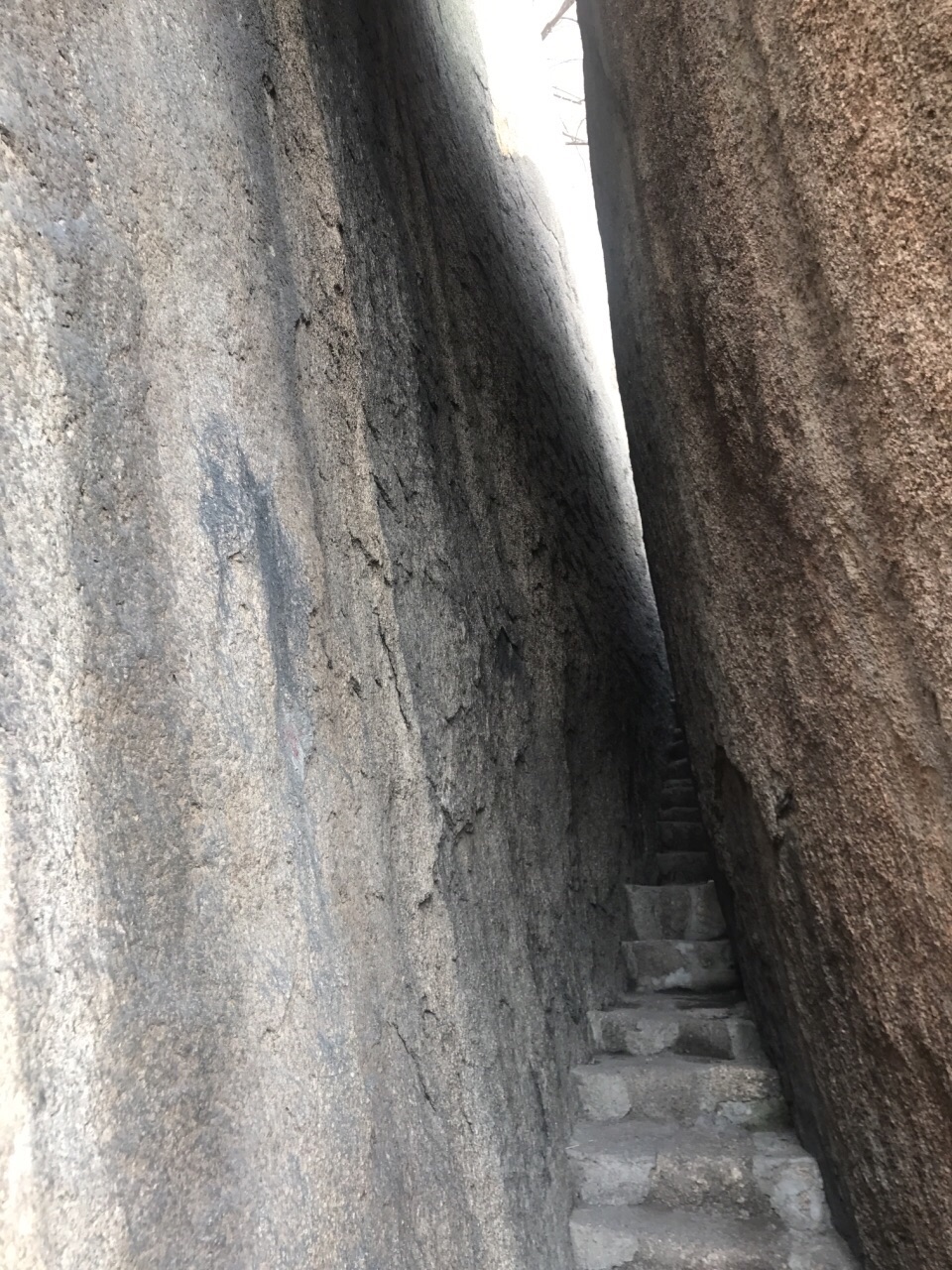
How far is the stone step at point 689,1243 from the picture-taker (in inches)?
100

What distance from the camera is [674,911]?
3814 mm

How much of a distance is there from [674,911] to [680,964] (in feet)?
0.70

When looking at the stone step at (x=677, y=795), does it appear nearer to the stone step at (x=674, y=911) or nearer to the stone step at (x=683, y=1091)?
the stone step at (x=674, y=911)

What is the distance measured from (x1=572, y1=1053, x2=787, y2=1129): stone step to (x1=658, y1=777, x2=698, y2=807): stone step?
1.64 metres

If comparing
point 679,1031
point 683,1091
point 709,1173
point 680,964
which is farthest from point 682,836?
point 709,1173

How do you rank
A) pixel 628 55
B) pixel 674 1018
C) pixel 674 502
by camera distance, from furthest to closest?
pixel 674 1018 → pixel 674 502 → pixel 628 55

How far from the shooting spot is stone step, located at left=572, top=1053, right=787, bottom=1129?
9.85 ft

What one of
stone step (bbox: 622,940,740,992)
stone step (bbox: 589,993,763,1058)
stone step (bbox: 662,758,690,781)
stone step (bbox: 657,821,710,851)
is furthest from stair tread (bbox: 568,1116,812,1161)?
stone step (bbox: 662,758,690,781)

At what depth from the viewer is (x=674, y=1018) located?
3283mm

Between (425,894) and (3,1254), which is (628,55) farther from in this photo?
(3,1254)

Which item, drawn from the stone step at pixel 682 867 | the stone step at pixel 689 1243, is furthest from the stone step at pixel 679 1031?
the stone step at pixel 682 867

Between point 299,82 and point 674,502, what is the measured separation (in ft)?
4.89

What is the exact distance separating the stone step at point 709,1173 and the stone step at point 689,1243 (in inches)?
1.5

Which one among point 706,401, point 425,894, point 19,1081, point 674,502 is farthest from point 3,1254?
point 674,502
